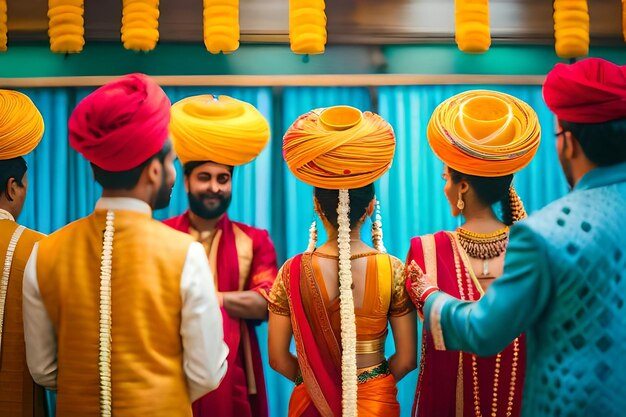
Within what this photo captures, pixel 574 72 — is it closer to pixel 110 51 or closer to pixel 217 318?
pixel 217 318

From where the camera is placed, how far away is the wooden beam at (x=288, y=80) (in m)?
4.14

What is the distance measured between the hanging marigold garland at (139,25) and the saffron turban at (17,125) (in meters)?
0.61

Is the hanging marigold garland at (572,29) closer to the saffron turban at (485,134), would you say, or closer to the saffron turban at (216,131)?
the saffron turban at (485,134)

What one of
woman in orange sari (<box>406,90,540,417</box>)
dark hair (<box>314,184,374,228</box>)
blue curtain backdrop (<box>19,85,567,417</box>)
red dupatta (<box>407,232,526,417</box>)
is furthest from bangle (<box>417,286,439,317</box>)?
blue curtain backdrop (<box>19,85,567,417</box>)

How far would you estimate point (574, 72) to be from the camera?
2.44m

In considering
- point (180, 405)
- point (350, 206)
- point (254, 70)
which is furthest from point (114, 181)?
point (254, 70)

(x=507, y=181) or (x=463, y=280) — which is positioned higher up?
(x=507, y=181)

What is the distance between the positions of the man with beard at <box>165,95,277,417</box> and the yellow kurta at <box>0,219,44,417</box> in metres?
0.66

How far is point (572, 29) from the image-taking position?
13.0 feet

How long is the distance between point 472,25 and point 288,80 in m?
0.98

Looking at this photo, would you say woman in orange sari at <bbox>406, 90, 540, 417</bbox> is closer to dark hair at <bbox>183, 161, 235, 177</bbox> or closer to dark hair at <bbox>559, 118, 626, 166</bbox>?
dark hair at <bbox>559, 118, 626, 166</bbox>

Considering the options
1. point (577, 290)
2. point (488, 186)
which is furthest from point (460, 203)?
point (577, 290)

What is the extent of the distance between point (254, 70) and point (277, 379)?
161cm

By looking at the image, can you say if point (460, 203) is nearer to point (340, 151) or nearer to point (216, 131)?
point (340, 151)
